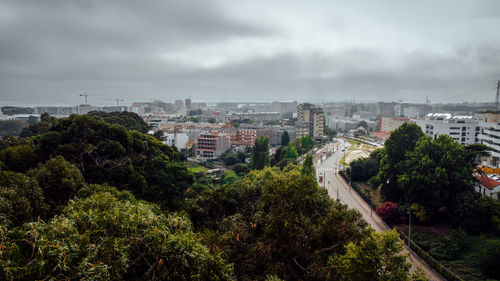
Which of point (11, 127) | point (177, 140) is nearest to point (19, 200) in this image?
point (177, 140)

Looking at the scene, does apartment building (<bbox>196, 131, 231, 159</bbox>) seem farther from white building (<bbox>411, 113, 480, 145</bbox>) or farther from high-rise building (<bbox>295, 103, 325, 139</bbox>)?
white building (<bbox>411, 113, 480, 145</bbox>)

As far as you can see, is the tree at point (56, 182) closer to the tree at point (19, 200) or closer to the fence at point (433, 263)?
the tree at point (19, 200)

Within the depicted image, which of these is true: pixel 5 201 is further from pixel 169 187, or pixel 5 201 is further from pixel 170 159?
pixel 170 159

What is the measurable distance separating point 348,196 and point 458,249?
420 inches

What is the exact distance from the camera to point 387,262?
8.62m

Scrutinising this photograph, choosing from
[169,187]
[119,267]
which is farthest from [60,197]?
[119,267]

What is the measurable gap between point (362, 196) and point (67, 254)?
23618mm

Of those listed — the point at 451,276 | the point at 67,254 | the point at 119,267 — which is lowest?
the point at 451,276

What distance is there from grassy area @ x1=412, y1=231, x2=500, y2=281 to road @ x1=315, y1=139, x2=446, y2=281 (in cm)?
Answer: 80

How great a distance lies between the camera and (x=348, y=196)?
26.0 m

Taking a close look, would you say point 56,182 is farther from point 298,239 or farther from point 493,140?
point 493,140

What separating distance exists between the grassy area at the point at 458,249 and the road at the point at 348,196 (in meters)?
0.80

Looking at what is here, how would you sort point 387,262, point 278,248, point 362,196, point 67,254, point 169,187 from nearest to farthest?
point 67,254
point 387,262
point 278,248
point 169,187
point 362,196

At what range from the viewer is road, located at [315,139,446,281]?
15264mm
